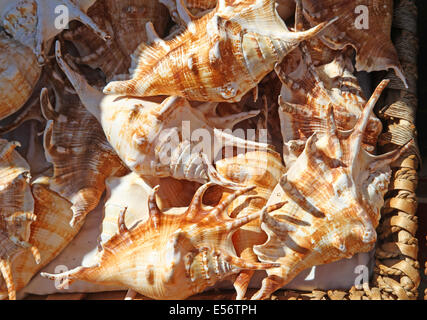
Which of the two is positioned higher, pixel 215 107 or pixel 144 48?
pixel 144 48

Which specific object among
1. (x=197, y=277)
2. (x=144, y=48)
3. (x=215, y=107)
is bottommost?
(x=197, y=277)

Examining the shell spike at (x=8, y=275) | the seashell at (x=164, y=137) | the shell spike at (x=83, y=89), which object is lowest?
the shell spike at (x=8, y=275)

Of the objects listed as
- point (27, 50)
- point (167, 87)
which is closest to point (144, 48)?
point (167, 87)

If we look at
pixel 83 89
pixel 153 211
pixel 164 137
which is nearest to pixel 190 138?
pixel 164 137

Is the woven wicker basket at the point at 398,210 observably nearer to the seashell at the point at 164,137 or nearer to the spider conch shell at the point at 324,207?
the spider conch shell at the point at 324,207

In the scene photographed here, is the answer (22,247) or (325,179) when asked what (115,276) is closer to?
(22,247)

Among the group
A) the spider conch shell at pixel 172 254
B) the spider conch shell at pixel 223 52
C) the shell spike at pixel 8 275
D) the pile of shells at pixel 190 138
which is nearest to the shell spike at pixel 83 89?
the pile of shells at pixel 190 138

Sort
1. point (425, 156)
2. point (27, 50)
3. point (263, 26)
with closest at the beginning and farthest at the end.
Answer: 1. point (263, 26)
2. point (27, 50)
3. point (425, 156)
